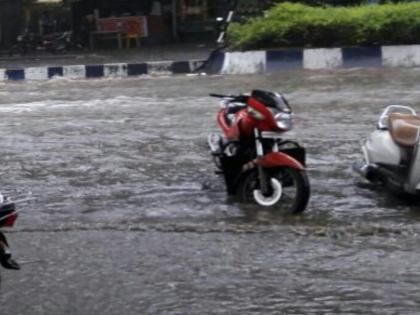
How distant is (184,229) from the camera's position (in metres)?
6.26

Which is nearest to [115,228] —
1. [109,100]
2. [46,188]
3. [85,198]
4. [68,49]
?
[85,198]

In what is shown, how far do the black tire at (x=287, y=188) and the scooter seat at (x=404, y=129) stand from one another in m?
0.75

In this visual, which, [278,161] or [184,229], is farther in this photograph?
[278,161]

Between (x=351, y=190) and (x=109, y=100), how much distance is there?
6.44 m

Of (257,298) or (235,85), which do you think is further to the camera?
(235,85)

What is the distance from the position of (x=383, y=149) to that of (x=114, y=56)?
14.9 meters

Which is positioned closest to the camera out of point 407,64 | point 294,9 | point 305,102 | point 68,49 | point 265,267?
point 265,267

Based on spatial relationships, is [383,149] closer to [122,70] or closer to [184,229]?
[184,229]

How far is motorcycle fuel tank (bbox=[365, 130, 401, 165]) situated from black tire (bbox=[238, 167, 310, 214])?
68 cm

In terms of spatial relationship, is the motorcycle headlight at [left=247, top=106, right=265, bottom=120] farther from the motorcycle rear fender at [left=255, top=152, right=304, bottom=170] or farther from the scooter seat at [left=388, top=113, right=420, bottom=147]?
the scooter seat at [left=388, top=113, right=420, bottom=147]

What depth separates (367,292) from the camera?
4898mm

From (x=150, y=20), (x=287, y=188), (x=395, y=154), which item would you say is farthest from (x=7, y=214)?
(x=150, y=20)

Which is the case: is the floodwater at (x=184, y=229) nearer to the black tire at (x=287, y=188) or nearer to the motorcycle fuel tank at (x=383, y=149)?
the black tire at (x=287, y=188)

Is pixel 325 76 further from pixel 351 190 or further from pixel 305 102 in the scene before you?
pixel 351 190
